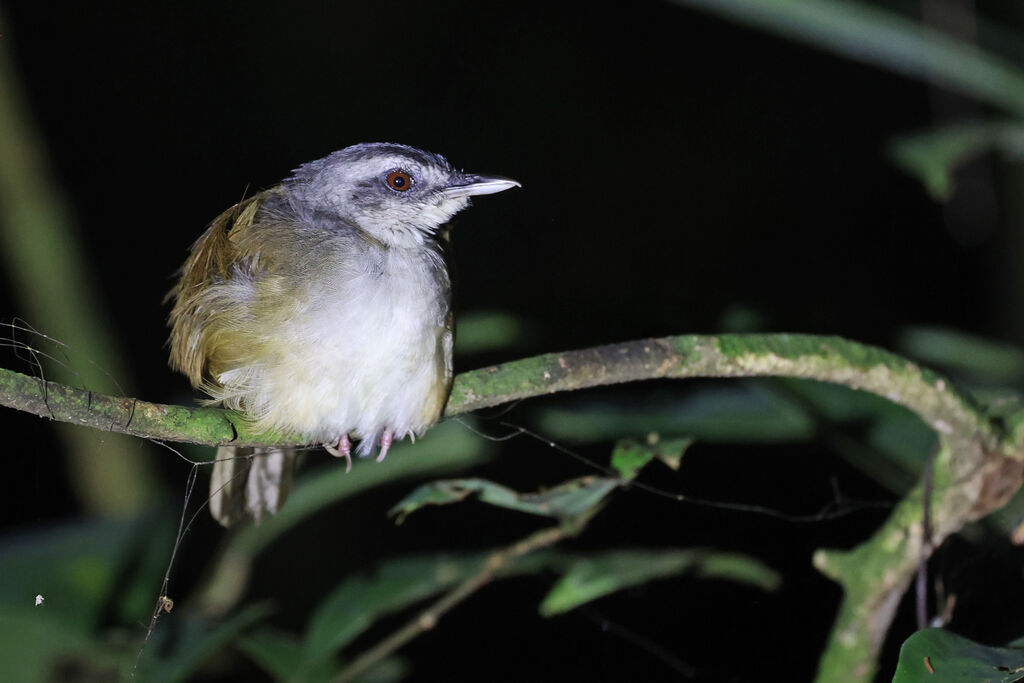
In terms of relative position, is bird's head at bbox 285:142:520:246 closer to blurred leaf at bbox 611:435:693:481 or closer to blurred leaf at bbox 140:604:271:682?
blurred leaf at bbox 611:435:693:481

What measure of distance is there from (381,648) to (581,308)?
4.30 ft

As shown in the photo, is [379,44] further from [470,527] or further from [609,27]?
[470,527]

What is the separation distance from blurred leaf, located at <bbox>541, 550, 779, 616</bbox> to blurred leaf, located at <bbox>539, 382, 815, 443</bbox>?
11.9 inches

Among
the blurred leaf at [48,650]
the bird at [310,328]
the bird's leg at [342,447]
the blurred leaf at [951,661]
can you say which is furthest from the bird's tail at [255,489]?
the blurred leaf at [951,661]

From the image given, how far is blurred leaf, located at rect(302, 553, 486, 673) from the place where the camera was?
2.04m

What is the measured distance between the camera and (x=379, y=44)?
405 cm

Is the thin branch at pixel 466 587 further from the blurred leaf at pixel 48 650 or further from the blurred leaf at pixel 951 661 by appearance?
the blurred leaf at pixel 951 661

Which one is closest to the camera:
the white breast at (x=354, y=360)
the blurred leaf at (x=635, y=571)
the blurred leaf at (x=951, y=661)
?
the blurred leaf at (x=951, y=661)

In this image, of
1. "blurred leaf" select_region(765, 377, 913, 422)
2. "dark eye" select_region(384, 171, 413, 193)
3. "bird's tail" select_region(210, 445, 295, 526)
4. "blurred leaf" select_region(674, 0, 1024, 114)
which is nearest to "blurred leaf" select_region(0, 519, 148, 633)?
"bird's tail" select_region(210, 445, 295, 526)

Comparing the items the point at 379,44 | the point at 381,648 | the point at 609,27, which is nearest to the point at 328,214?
the point at 381,648

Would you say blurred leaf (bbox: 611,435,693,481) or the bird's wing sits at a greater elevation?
the bird's wing

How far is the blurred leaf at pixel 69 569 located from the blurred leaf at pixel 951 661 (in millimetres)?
1742

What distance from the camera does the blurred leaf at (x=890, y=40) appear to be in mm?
2311

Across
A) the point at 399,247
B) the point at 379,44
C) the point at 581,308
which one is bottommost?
the point at 581,308
